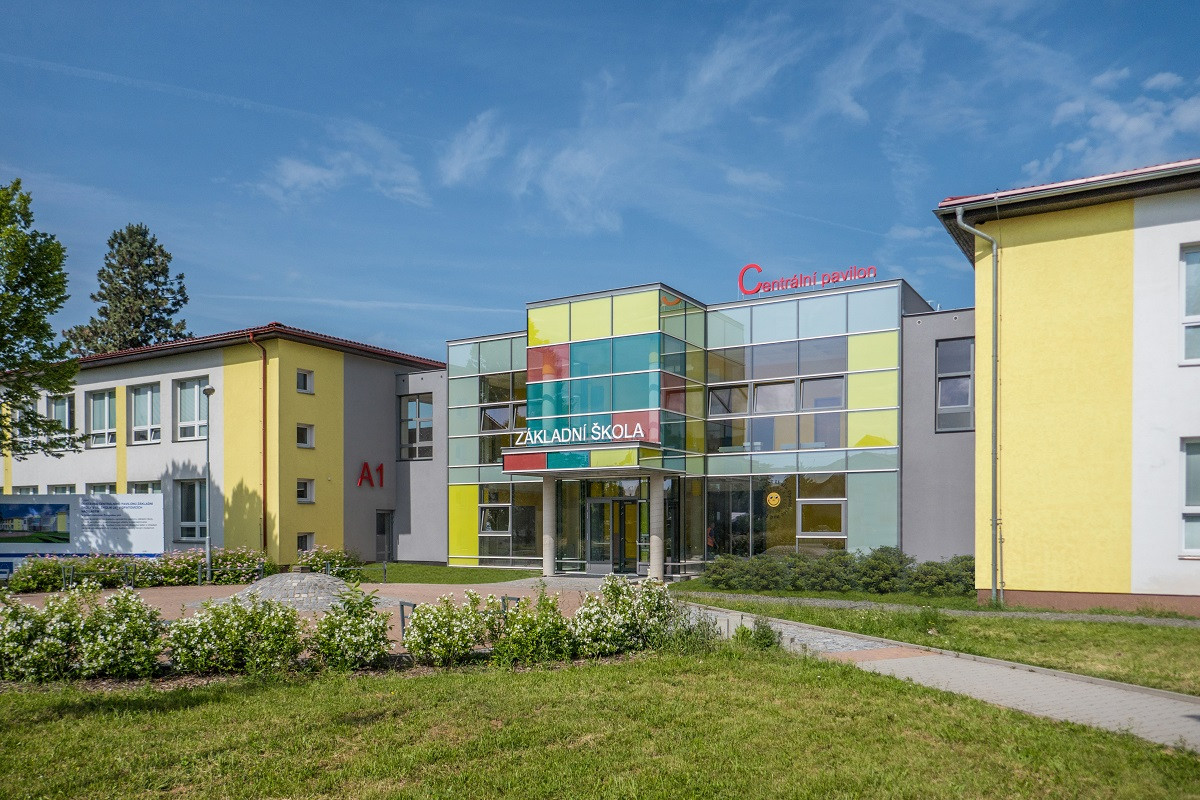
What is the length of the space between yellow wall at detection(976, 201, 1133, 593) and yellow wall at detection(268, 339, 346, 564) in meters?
19.9

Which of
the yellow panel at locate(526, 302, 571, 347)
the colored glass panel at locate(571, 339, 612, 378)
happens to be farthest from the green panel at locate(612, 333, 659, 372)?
the yellow panel at locate(526, 302, 571, 347)

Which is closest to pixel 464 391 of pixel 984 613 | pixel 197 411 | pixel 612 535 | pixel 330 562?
pixel 612 535

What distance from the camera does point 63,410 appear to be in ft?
110

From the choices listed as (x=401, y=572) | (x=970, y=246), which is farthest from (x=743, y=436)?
(x=401, y=572)

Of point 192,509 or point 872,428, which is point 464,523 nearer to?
point 192,509

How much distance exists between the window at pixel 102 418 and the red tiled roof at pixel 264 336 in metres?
1.28

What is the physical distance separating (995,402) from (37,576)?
72.5 ft

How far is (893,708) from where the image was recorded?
8219 mm

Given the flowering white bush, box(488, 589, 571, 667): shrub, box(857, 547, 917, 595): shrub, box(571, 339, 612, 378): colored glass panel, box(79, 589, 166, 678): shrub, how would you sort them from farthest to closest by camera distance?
box(571, 339, 612, 378): colored glass panel, box(857, 547, 917, 595): shrub, box(488, 589, 571, 667): shrub, the flowering white bush, box(79, 589, 166, 678): shrub

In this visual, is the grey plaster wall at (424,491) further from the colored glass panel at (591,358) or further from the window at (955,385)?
the window at (955,385)

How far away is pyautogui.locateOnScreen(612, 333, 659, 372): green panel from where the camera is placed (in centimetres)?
2508

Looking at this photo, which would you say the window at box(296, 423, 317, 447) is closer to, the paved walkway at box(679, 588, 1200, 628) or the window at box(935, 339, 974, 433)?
the paved walkway at box(679, 588, 1200, 628)

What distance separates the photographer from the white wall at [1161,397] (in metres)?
15.6

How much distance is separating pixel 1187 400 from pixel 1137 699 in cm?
877
